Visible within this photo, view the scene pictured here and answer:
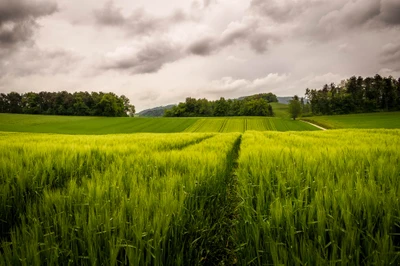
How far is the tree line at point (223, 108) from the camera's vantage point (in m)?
124

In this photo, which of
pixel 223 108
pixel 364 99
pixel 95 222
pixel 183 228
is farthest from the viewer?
pixel 223 108

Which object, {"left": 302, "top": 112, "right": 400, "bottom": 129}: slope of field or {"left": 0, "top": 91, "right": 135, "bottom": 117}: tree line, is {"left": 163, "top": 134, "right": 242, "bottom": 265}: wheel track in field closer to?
{"left": 302, "top": 112, "right": 400, "bottom": 129}: slope of field

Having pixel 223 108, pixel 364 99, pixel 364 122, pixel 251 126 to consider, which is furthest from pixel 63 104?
pixel 364 99

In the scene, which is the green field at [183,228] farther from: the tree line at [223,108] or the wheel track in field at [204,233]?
the tree line at [223,108]

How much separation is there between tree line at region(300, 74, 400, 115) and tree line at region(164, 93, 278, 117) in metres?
28.8

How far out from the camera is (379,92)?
10431cm

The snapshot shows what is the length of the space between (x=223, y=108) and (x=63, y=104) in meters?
89.2

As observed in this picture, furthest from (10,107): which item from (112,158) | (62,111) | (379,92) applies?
(379,92)

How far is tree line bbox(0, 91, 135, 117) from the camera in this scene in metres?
104

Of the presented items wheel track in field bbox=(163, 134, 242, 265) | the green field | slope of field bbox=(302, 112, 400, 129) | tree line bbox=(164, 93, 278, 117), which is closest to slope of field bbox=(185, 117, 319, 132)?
slope of field bbox=(302, 112, 400, 129)

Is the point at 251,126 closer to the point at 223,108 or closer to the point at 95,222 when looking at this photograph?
the point at 95,222

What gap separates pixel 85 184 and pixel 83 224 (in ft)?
3.19

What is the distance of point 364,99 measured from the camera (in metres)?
104

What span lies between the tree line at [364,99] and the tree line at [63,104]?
4366 inches
